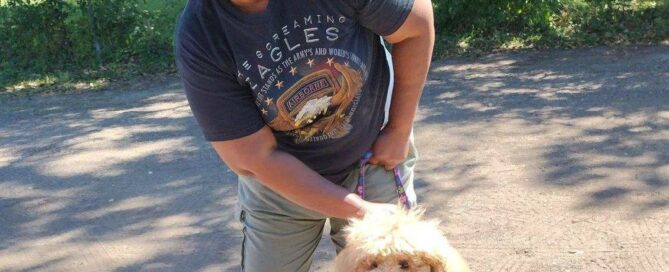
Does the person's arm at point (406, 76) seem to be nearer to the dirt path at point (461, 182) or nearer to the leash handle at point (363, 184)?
the leash handle at point (363, 184)

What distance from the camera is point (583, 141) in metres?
5.89

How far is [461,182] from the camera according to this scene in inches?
207

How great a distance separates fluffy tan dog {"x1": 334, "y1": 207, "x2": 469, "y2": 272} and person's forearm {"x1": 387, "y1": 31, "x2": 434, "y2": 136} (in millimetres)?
539

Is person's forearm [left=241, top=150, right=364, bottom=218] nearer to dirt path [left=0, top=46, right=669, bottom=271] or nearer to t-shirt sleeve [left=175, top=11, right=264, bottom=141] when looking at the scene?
t-shirt sleeve [left=175, top=11, right=264, bottom=141]

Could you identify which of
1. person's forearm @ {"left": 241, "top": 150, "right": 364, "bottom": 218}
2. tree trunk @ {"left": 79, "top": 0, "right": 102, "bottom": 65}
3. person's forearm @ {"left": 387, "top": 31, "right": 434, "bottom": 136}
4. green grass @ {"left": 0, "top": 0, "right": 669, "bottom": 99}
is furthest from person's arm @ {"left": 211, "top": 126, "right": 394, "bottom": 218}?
tree trunk @ {"left": 79, "top": 0, "right": 102, "bottom": 65}

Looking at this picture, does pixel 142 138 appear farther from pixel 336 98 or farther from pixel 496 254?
pixel 336 98

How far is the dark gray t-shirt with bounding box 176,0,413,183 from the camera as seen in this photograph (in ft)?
7.07

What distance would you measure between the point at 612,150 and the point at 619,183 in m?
0.70

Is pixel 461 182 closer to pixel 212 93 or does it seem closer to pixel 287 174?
pixel 287 174

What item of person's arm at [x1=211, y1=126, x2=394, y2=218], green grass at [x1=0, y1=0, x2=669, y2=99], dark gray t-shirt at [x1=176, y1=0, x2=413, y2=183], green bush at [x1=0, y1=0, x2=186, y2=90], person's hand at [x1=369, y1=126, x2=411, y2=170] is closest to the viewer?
dark gray t-shirt at [x1=176, y1=0, x2=413, y2=183]

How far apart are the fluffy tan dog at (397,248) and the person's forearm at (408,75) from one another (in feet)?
1.77

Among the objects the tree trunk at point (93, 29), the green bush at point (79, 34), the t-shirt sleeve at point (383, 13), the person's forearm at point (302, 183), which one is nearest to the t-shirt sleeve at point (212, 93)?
the person's forearm at point (302, 183)

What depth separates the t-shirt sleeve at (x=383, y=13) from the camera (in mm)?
2211

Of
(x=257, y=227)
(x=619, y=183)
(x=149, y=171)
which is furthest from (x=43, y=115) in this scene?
(x=257, y=227)
